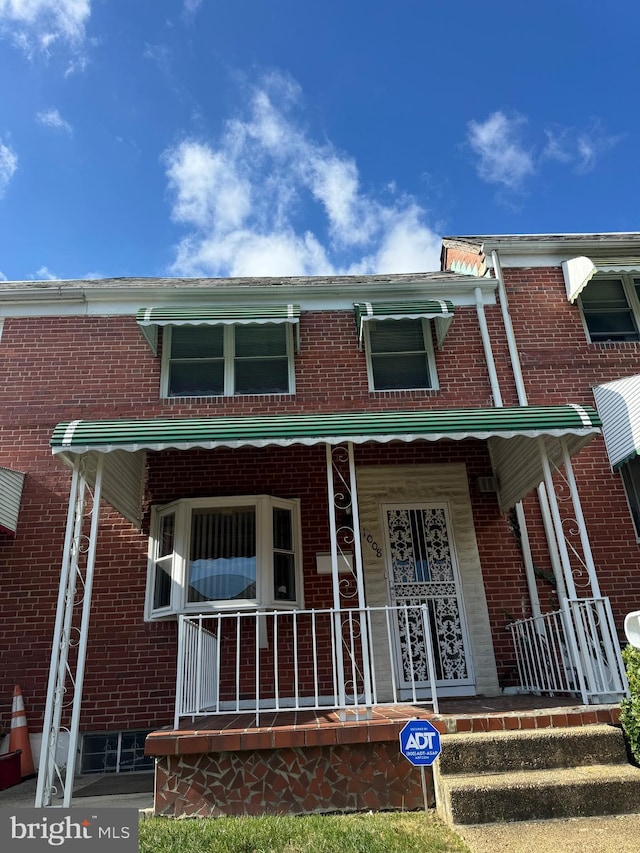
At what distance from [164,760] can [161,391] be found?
5275mm

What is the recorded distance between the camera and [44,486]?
8.03 m

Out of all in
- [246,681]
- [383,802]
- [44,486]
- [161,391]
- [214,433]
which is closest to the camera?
[383,802]

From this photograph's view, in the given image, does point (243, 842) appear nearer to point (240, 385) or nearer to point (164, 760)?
point (164, 760)

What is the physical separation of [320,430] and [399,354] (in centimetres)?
363

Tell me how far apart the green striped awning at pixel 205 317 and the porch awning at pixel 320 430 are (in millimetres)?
2751

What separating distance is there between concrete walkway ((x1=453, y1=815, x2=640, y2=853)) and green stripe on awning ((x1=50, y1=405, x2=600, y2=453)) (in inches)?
134

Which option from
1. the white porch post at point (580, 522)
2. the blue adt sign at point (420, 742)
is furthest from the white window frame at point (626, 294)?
the blue adt sign at point (420, 742)

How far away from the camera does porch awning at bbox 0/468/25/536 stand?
7.46 meters

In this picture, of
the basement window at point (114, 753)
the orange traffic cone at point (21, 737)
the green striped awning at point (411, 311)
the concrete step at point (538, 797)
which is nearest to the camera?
the concrete step at point (538, 797)

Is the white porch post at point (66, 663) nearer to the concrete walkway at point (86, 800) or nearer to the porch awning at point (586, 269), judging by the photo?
the concrete walkway at point (86, 800)

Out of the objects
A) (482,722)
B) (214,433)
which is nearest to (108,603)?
(214,433)

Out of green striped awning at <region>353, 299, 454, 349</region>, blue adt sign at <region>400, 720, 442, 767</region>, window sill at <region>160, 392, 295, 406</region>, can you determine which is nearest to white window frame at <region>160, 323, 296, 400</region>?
window sill at <region>160, 392, 295, 406</region>

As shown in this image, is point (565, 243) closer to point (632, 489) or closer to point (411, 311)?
point (411, 311)

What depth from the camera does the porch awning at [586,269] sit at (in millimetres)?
8984
